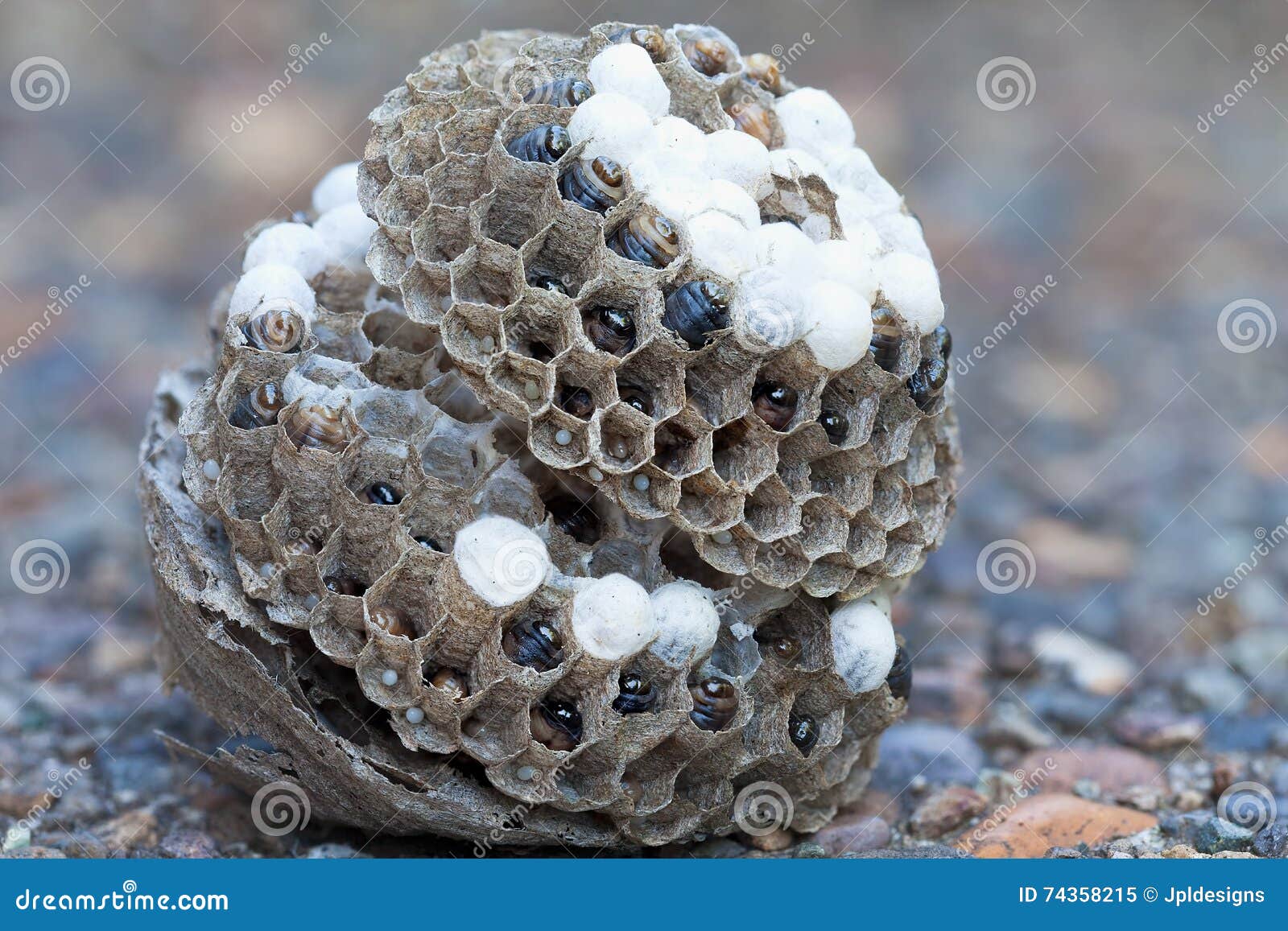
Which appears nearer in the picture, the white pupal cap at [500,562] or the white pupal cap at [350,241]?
the white pupal cap at [500,562]

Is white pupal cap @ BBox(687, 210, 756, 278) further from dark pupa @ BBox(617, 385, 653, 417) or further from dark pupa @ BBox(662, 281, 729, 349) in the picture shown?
dark pupa @ BBox(617, 385, 653, 417)

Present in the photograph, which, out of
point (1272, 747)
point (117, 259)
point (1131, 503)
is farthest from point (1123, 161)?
point (117, 259)
